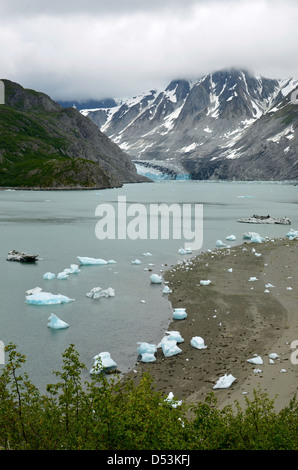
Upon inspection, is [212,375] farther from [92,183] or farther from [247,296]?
[92,183]

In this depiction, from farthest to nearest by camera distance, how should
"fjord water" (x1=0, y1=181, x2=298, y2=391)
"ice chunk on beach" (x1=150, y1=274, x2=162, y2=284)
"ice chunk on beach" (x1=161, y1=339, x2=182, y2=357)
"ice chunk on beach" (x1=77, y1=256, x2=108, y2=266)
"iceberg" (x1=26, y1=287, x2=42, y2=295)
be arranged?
"ice chunk on beach" (x1=77, y1=256, x2=108, y2=266) → "ice chunk on beach" (x1=150, y1=274, x2=162, y2=284) → "iceberg" (x1=26, y1=287, x2=42, y2=295) → "fjord water" (x1=0, y1=181, x2=298, y2=391) → "ice chunk on beach" (x1=161, y1=339, x2=182, y2=357)

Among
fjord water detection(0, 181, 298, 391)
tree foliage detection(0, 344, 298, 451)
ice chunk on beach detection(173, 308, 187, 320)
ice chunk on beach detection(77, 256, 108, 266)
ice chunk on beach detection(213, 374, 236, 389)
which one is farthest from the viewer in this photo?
ice chunk on beach detection(77, 256, 108, 266)

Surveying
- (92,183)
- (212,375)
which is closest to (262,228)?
(212,375)

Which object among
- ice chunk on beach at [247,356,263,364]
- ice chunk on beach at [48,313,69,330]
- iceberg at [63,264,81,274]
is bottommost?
iceberg at [63,264,81,274]

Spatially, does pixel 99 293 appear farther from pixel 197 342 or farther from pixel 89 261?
pixel 89 261

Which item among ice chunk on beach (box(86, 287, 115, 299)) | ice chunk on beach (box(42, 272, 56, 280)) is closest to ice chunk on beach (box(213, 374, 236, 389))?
ice chunk on beach (box(86, 287, 115, 299))

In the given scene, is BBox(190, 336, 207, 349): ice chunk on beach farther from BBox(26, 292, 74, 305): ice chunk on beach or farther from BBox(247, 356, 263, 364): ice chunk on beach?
BBox(26, 292, 74, 305): ice chunk on beach
